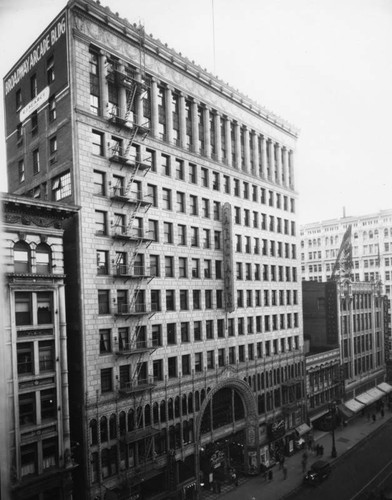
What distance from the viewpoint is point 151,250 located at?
108 feet

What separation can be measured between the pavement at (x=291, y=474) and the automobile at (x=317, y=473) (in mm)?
1170

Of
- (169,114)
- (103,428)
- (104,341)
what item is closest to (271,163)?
(169,114)

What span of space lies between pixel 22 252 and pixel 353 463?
1499 inches

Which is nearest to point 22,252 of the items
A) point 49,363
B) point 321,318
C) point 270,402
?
point 49,363

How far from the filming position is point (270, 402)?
145ft

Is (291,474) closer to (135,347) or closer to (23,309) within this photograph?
(135,347)

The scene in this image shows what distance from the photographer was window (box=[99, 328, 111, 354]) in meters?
29.1

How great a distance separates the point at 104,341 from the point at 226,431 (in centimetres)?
1729

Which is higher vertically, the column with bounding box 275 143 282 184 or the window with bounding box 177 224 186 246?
the column with bounding box 275 143 282 184

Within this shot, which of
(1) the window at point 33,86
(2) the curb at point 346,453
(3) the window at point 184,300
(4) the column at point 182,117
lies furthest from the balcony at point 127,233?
(2) the curb at point 346,453

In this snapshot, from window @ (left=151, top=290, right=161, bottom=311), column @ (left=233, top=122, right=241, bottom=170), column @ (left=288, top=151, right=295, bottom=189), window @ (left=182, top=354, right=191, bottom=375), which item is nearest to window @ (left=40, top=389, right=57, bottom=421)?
window @ (left=151, top=290, right=161, bottom=311)

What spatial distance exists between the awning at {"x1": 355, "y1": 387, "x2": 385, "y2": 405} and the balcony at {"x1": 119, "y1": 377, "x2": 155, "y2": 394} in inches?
1522

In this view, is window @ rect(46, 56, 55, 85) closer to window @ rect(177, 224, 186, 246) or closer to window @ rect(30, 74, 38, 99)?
window @ rect(30, 74, 38, 99)

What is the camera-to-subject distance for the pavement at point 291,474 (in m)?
34.7
